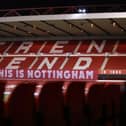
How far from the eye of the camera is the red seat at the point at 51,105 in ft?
10.6

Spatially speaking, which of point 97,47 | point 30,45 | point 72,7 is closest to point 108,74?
point 97,47

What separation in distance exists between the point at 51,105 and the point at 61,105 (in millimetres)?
206

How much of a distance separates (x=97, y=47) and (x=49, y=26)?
2239 mm

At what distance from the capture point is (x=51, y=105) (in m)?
3.32

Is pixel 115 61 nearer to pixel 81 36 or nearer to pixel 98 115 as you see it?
pixel 81 36

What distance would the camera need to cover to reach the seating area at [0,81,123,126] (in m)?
2.86

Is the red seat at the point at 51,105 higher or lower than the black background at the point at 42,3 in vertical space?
higher

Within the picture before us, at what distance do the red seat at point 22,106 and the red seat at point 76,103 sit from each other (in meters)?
0.71

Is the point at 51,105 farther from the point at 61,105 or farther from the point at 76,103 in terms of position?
the point at 76,103

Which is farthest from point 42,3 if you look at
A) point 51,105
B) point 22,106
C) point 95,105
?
point 22,106

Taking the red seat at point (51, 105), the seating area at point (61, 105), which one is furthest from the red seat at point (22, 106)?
the red seat at point (51, 105)

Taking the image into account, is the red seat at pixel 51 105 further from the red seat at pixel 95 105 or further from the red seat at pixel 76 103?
the red seat at pixel 95 105

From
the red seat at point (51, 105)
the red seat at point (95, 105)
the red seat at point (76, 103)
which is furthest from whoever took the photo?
the red seat at point (95, 105)

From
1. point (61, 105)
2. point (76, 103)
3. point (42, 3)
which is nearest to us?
point (61, 105)
